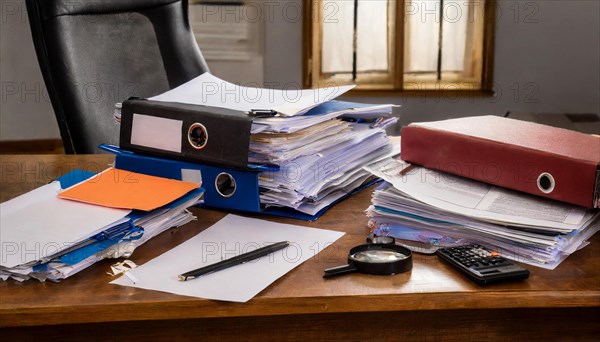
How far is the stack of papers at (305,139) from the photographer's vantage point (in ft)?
3.79

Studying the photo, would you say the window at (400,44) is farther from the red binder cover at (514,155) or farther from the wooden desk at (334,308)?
the wooden desk at (334,308)

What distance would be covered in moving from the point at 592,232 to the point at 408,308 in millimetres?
326

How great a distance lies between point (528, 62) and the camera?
4285 mm

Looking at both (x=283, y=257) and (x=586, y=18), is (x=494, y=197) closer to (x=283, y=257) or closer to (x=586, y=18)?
(x=283, y=257)

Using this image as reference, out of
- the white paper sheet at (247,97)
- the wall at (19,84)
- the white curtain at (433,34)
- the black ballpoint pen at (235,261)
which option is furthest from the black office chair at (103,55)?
the white curtain at (433,34)

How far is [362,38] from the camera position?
4309mm

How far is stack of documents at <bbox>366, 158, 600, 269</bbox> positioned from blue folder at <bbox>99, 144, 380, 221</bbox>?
148mm

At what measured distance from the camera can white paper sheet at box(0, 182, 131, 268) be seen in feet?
3.06

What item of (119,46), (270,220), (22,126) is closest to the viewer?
(270,220)

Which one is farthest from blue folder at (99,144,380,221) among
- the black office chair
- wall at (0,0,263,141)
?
wall at (0,0,263,141)

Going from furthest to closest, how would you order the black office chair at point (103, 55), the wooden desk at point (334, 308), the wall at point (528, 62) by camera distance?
the wall at point (528, 62), the black office chair at point (103, 55), the wooden desk at point (334, 308)

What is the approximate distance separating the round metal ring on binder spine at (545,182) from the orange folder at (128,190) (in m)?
0.49

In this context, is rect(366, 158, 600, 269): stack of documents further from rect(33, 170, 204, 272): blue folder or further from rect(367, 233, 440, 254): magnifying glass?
rect(33, 170, 204, 272): blue folder

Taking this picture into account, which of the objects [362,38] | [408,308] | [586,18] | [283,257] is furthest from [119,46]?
[586,18]
